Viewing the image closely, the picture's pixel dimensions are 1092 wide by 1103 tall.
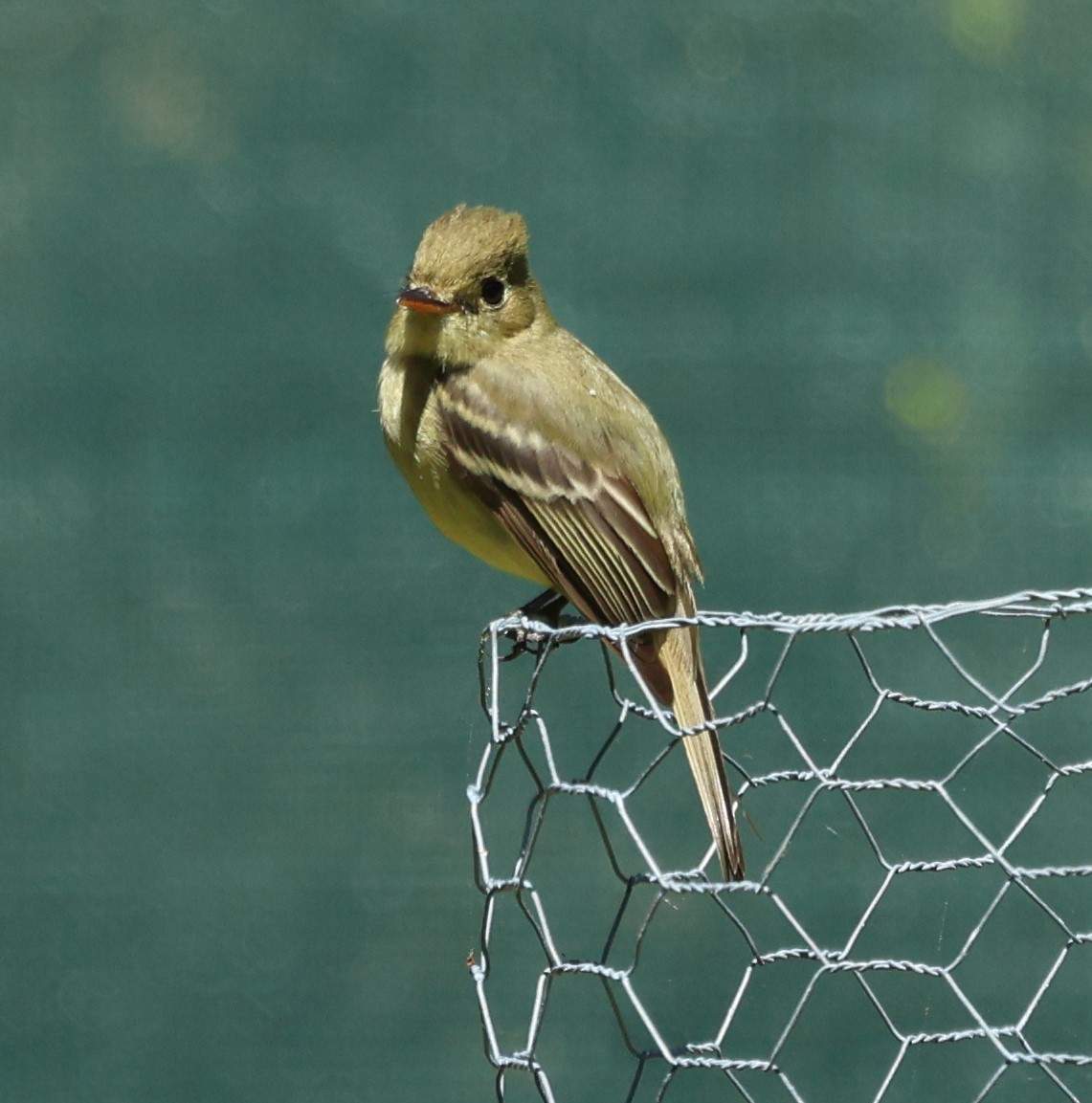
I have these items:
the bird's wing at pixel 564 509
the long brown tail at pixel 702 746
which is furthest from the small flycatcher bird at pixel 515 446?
the long brown tail at pixel 702 746

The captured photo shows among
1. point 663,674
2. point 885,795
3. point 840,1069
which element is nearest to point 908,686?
point 885,795

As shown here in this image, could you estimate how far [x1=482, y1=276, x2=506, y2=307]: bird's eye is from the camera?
9.50 ft

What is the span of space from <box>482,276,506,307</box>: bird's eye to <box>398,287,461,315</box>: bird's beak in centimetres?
8

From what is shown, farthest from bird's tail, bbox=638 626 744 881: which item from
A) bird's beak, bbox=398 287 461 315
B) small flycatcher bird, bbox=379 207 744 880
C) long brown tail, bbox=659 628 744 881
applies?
bird's beak, bbox=398 287 461 315

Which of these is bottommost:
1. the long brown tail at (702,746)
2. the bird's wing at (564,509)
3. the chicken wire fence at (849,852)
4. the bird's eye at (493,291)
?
the chicken wire fence at (849,852)

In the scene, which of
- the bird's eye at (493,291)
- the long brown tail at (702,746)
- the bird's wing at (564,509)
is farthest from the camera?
the bird's eye at (493,291)

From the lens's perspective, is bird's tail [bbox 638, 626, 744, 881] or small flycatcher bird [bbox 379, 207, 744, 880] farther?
small flycatcher bird [bbox 379, 207, 744, 880]

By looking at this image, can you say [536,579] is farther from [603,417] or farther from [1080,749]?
[1080,749]

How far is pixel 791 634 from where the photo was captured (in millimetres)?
1418

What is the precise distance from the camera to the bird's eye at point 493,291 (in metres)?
2.90

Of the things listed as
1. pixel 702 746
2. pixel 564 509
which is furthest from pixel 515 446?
pixel 702 746

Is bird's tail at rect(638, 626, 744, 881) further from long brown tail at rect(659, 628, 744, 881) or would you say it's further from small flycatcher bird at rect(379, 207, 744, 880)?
small flycatcher bird at rect(379, 207, 744, 880)

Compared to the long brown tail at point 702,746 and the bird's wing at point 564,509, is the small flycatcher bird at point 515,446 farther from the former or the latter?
the long brown tail at point 702,746

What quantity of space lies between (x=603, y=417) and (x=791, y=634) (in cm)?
152
